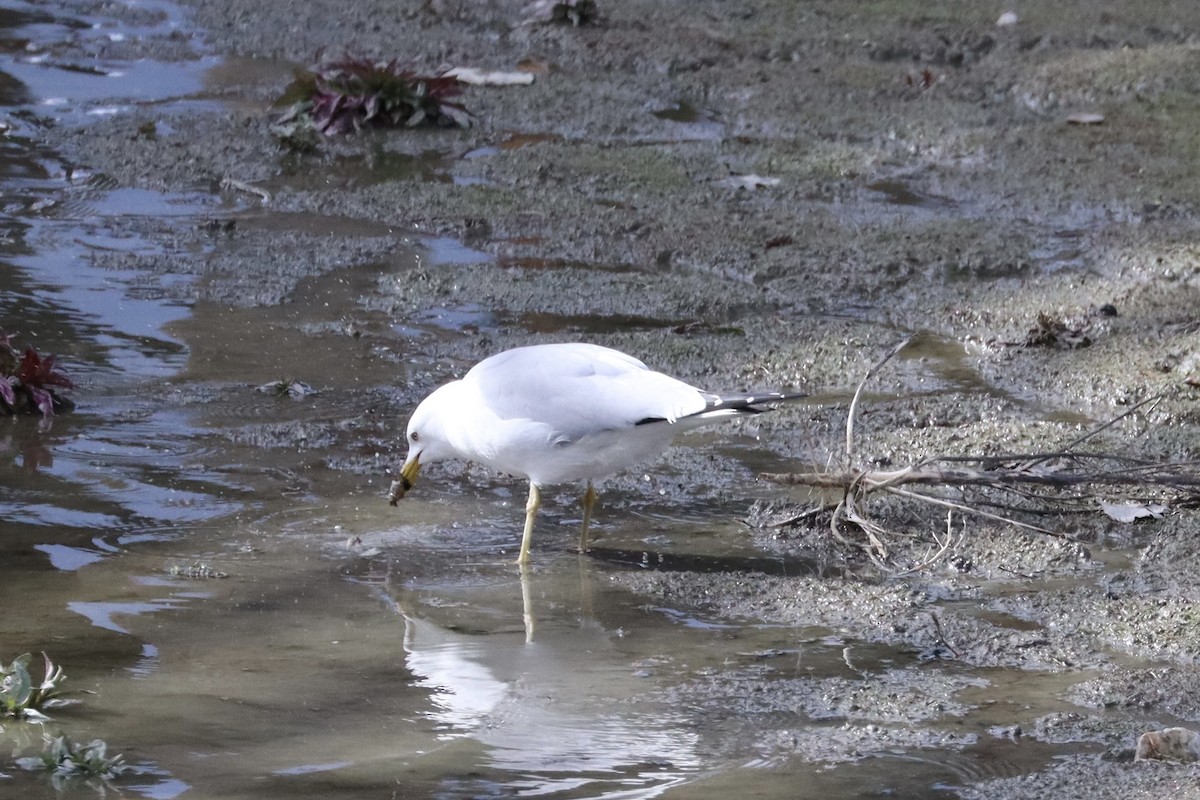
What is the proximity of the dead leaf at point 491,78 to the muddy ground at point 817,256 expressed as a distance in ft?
0.58

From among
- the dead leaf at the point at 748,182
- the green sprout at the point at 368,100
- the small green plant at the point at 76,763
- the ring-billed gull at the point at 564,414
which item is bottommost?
the small green plant at the point at 76,763

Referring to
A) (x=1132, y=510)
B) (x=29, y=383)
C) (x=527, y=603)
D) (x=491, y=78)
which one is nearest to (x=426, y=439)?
(x=527, y=603)

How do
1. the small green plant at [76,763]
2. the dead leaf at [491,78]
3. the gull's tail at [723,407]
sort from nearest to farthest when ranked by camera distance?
1. the small green plant at [76,763]
2. the gull's tail at [723,407]
3. the dead leaf at [491,78]

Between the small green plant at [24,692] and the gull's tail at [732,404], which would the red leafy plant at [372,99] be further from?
the small green plant at [24,692]

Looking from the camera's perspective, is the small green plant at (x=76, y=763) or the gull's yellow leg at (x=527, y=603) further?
the gull's yellow leg at (x=527, y=603)

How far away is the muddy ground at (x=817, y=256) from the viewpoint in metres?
4.27

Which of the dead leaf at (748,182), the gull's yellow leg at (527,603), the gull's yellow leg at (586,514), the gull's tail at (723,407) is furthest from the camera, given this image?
the dead leaf at (748,182)

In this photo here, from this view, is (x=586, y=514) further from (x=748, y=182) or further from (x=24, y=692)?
(x=748, y=182)

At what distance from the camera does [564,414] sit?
4.52 meters

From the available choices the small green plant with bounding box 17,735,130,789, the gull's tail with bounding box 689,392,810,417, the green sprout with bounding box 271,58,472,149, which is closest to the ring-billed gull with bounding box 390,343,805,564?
the gull's tail with bounding box 689,392,810,417

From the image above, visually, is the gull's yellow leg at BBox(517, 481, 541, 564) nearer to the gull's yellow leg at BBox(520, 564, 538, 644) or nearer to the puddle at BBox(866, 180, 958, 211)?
the gull's yellow leg at BBox(520, 564, 538, 644)

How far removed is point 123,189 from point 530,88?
3078mm

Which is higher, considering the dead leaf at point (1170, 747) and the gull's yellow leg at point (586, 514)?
the dead leaf at point (1170, 747)

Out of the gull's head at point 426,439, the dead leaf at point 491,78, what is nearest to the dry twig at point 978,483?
the gull's head at point 426,439
